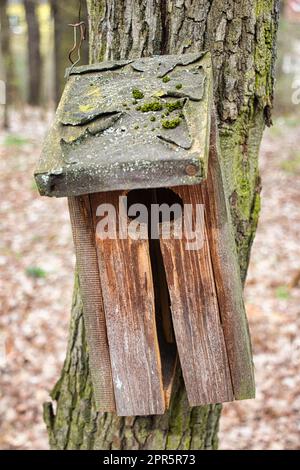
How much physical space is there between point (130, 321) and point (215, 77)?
0.98 meters

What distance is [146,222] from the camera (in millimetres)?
1673

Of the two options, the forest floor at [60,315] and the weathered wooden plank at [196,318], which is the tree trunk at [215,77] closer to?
the weathered wooden plank at [196,318]

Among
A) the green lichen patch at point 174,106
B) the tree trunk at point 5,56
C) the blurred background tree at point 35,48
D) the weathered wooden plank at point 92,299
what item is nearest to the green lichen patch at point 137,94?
the green lichen patch at point 174,106

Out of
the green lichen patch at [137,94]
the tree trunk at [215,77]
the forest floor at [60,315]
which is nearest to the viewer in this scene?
the green lichen patch at [137,94]

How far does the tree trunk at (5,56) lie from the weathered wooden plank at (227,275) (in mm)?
9674

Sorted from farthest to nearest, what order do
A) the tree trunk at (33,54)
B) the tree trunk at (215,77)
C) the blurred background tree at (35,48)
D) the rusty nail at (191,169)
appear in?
the tree trunk at (33,54)
the blurred background tree at (35,48)
the tree trunk at (215,77)
the rusty nail at (191,169)

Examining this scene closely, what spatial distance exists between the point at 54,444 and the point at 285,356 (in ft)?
8.20

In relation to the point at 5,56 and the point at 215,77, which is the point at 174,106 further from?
the point at 5,56

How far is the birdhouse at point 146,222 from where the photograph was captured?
141 centimetres

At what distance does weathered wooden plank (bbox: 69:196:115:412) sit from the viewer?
1.65 m

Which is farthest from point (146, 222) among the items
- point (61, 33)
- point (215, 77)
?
point (61, 33)

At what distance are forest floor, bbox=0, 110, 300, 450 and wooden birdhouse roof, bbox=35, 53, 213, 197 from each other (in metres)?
2.84

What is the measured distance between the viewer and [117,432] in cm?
228
